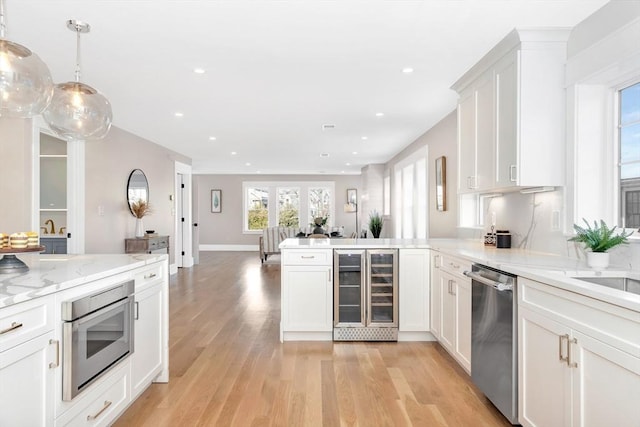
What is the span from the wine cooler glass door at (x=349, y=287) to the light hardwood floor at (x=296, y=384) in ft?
0.83

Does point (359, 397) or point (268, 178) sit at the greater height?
point (268, 178)

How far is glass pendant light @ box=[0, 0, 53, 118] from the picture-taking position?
1663mm

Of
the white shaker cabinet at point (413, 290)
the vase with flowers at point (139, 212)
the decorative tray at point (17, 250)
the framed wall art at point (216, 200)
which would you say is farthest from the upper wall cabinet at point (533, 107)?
the framed wall art at point (216, 200)

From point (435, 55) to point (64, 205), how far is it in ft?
16.8

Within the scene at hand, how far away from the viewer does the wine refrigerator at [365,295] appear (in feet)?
11.6

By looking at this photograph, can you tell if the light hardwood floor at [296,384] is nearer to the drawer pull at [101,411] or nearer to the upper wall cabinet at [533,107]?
the drawer pull at [101,411]

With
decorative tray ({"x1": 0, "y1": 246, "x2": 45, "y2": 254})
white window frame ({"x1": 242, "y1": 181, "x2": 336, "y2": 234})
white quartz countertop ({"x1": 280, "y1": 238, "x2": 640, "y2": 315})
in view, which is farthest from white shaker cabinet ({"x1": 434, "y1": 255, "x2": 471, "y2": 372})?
white window frame ({"x1": 242, "y1": 181, "x2": 336, "y2": 234})

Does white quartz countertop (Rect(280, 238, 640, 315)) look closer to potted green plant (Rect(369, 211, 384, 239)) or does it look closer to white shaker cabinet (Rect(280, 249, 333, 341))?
white shaker cabinet (Rect(280, 249, 333, 341))

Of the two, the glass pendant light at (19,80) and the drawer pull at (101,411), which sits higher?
the glass pendant light at (19,80)

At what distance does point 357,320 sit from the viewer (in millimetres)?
3555

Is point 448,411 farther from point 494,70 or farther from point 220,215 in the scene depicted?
point 220,215

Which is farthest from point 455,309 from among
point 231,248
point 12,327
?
point 231,248

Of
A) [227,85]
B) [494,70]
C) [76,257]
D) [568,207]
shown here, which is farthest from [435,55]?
[76,257]

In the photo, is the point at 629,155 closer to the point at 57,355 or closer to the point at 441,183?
the point at 441,183
